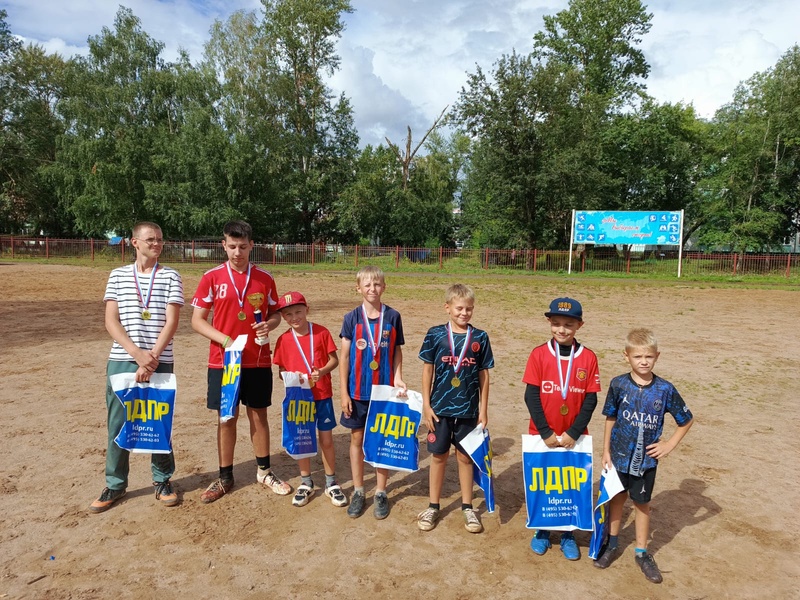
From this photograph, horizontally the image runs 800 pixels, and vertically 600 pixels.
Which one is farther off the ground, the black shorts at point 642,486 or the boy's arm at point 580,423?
the boy's arm at point 580,423

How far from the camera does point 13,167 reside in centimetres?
4041

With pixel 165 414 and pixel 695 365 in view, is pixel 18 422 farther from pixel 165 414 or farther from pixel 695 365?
pixel 695 365

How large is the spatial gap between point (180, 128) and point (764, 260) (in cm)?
3929

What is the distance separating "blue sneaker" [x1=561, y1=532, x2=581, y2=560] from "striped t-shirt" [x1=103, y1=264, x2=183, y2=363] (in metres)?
3.02

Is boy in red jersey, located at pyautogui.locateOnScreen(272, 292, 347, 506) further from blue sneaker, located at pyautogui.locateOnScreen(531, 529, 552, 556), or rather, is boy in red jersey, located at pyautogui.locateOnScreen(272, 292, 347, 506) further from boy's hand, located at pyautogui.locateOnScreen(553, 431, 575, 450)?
boy's hand, located at pyautogui.locateOnScreen(553, 431, 575, 450)

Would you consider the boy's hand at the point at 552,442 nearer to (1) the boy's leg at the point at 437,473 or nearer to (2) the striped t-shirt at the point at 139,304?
(1) the boy's leg at the point at 437,473

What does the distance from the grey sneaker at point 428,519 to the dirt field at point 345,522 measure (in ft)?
0.18

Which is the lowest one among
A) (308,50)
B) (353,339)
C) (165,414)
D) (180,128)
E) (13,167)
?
(165,414)

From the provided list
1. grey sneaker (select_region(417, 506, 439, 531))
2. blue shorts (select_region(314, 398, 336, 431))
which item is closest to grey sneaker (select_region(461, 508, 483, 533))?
grey sneaker (select_region(417, 506, 439, 531))

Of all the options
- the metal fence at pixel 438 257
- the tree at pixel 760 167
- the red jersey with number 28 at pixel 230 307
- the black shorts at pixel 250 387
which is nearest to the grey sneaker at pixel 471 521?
the black shorts at pixel 250 387

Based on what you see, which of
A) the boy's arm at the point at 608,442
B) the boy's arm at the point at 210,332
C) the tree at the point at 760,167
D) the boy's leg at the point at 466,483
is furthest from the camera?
the tree at the point at 760,167

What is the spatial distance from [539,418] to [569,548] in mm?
832

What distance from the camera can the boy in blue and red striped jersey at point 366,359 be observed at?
3.72m

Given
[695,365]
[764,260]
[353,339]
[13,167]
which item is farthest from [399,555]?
[13,167]
